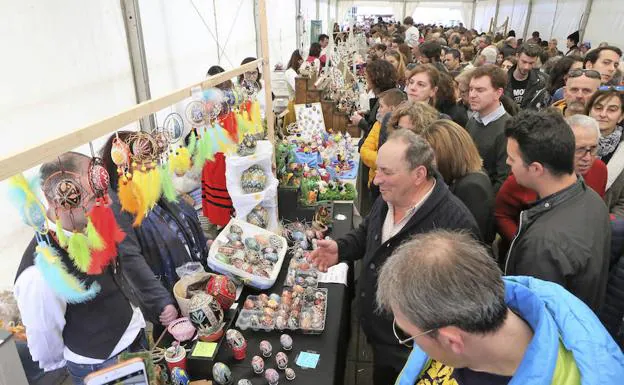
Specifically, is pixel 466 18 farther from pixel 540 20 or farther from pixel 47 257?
pixel 47 257

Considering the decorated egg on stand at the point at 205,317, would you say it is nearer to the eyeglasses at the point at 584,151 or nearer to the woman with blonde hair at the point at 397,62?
the eyeglasses at the point at 584,151

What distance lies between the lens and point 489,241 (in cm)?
214

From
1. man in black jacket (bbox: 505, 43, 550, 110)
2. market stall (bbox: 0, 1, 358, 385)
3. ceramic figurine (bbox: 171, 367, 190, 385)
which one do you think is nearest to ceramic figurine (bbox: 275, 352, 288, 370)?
market stall (bbox: 0, 1, 358, 385)

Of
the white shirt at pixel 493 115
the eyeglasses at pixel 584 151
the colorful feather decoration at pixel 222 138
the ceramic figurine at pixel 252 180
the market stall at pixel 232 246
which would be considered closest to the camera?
the market stall at pixel 232 246

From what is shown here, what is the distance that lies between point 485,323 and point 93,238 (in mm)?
1132

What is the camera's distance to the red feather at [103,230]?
124cm

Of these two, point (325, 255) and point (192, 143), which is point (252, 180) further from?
point (325, 255)

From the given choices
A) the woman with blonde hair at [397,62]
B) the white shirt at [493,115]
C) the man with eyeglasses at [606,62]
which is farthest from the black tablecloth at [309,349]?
the woman with blonde hair at [397,62]

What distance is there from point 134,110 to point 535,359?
4.38 feet

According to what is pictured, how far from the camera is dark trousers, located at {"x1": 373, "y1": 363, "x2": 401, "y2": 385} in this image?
1841 mm

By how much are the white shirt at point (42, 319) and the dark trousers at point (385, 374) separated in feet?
4.00

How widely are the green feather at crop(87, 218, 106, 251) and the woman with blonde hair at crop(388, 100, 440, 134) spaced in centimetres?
166

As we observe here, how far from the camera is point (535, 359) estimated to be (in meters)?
0.84

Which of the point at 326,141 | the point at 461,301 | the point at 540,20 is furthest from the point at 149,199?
the point at 540,20
